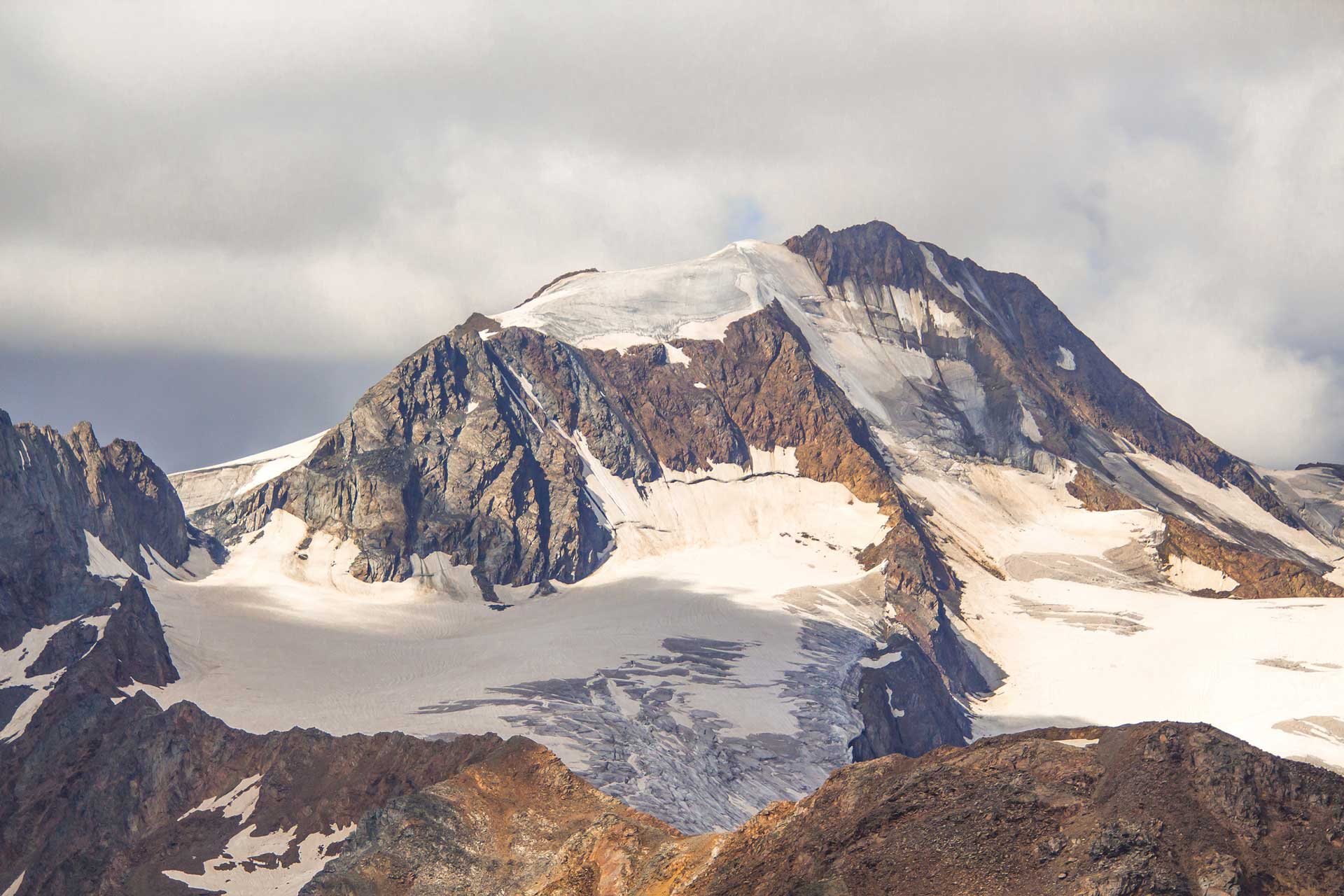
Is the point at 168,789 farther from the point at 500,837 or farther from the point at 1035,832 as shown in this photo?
the point at 1035,832

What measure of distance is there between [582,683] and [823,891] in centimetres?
13896

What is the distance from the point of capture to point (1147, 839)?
175ft

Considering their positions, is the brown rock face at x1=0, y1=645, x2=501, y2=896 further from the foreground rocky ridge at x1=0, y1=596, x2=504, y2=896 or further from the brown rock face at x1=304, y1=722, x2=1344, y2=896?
the brown rock face at x1=304, y1=722, x2=1344, y2=896

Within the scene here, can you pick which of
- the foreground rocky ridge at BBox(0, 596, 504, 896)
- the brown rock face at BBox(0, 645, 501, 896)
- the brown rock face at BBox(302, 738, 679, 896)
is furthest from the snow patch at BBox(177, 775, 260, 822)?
the brown rock face at BBox(302, 738, 679, 896)

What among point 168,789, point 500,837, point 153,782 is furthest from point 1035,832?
point 153,782

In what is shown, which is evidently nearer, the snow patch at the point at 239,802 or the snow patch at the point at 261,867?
the snow patch at the point at 261,867

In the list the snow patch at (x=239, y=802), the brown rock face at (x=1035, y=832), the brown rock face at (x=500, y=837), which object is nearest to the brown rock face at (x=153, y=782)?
the snow patch at (x=239, y=802)

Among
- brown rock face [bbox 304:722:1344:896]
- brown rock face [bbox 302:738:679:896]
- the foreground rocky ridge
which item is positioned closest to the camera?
brown rock face [bbox 304:722:1344:896]

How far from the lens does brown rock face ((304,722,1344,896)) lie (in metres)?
53.0

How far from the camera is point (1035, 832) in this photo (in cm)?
5634

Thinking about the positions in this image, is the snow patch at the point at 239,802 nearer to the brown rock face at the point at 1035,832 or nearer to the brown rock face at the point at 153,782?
the brown rock face at the point at 153,782

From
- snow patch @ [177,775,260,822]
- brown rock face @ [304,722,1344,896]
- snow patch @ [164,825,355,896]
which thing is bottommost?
snow patch @ [164,825,355,896]

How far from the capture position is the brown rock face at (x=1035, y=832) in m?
53.0

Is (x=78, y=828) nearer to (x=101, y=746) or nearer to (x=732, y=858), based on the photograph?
(x=101, y=746)
